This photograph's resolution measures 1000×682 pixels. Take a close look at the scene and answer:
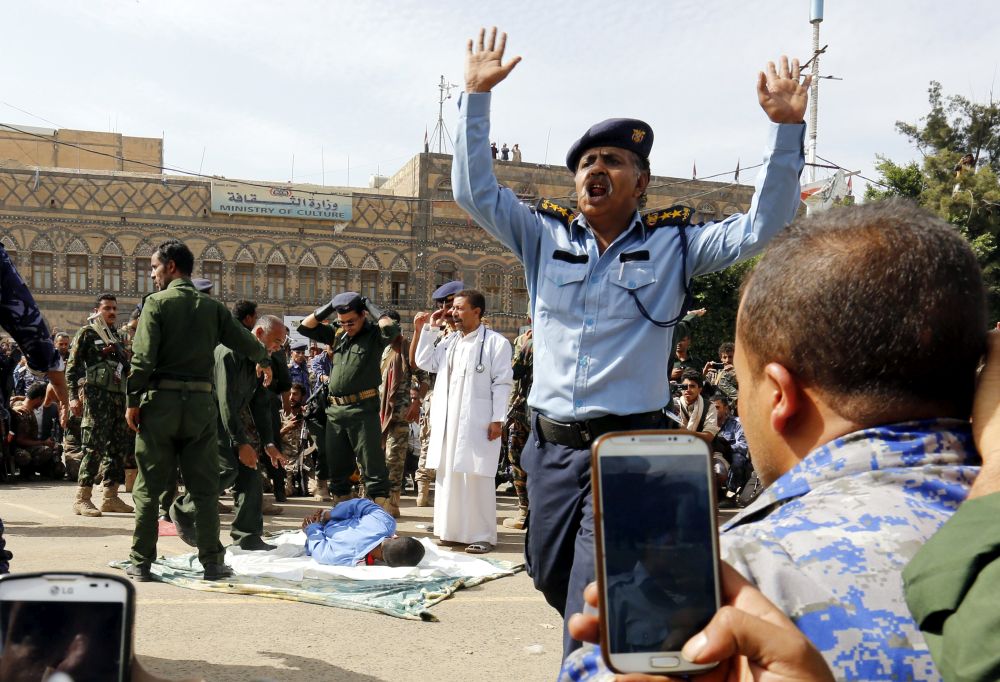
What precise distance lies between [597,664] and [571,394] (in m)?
2.09

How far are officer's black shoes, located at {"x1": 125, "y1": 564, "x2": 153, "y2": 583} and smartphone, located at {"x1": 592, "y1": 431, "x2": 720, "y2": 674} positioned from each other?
5652mm

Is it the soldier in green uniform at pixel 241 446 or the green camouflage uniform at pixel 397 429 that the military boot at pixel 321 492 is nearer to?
the green camouflage uniform at pixel 397 429

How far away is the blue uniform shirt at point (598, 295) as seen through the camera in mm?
3217

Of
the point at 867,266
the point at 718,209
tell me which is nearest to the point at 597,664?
the point at 867,266

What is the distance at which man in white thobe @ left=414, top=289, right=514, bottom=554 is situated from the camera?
7.93 meters

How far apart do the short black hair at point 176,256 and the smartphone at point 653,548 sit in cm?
567

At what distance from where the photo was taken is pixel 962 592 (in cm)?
95

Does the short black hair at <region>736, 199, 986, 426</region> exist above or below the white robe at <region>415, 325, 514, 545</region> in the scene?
above

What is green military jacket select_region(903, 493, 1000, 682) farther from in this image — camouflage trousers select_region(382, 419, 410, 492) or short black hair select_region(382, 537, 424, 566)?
camouflage trousers select_region(382, 419, 410, 492)

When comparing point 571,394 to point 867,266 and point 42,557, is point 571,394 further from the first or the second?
point 42,557

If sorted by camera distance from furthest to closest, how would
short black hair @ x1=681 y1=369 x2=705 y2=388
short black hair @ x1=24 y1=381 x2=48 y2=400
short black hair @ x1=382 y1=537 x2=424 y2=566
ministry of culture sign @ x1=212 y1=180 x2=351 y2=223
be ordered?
1. ministry of culture sign @ x1=212 y1=180 x2=351 y2=223
2. short black hair @ x1=24 y1=381 x2=48 y2=400
3. short black hair @ x1=681 y1=369 x2=705 y2=388
4. short black hair @ x1=382 y1=537 x2=424 y2=566

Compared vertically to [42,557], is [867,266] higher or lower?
higher

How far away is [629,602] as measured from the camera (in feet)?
3.41

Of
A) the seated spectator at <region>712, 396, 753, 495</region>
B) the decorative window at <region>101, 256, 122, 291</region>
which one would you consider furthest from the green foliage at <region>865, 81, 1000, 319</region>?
the decorative window at <region>101, 256, 122, 291</region>
